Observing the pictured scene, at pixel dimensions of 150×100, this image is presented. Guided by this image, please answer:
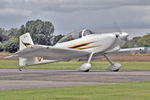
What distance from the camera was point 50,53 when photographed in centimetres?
3055

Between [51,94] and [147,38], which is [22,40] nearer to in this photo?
[51,94]

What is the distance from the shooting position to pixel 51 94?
13.4m

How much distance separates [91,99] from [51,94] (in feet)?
6.56

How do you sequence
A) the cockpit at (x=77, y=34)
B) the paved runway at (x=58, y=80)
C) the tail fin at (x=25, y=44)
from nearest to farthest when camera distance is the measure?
1. the paved runway at (x=58, y=80)
2. the cockpit at (x=77, y=34)
3. the tail fin at (x=25, y=44)

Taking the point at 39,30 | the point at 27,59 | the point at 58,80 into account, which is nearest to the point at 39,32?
the point at 39,30

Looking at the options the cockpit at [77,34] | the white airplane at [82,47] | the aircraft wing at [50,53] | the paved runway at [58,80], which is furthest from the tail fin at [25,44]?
the paved runway at [58,80]

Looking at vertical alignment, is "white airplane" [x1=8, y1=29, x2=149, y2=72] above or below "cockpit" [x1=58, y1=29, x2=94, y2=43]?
below

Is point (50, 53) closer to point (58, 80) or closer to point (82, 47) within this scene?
point (82, 47)

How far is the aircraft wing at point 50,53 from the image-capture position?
95.4 ft

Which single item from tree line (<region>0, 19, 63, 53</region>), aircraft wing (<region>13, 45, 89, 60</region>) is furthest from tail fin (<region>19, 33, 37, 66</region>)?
tree line (<region>0, 19, 63, 53</region>)

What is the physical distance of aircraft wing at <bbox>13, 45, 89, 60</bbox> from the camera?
2907cm

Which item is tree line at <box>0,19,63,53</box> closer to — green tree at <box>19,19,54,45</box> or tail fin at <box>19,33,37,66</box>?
green tree at <box>19,19,54,45</box>

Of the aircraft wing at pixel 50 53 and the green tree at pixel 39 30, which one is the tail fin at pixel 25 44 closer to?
the aircraft wing at pixel 50 53

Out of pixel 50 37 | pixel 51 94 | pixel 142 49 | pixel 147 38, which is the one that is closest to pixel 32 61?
pixel 142 49
